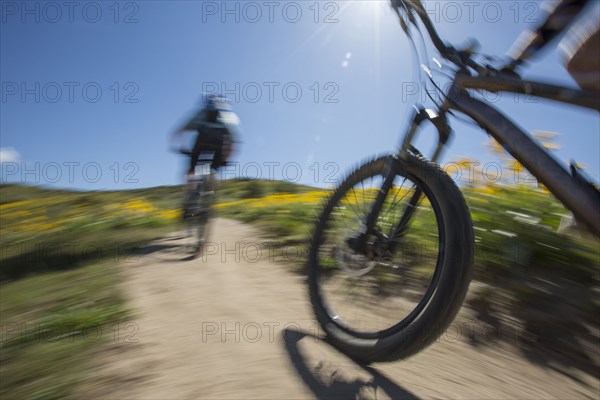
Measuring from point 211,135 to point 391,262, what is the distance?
153 inches

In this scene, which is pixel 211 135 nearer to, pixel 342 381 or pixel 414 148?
pixel 414 148

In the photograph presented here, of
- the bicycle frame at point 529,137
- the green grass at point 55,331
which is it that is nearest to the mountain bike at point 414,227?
the bicycle frame at point 529,137

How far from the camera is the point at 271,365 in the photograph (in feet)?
5.28

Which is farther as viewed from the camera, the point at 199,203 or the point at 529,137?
the point at 199,203

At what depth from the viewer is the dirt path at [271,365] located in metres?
1.44

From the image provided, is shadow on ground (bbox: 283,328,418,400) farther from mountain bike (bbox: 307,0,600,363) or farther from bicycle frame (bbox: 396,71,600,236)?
bicycle frame (bbox: 396,71,600,236)

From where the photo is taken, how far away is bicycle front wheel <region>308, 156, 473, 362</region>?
1463 millimetres

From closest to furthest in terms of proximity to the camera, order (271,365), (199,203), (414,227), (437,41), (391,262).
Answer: (271,365)
(437,41)
(391,262)
(414,227)
(199,203)

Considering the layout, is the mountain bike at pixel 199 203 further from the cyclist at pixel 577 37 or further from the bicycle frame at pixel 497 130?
the cyclist at pixel 577 37

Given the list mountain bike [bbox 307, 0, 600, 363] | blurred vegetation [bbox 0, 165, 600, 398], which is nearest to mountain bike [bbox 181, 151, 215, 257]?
blurred vegetation [bbox 0, 165, 600, 398]

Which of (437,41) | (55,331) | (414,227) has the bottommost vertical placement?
(55,331)

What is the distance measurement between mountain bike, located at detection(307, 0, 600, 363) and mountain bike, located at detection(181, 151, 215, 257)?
2.91 metres

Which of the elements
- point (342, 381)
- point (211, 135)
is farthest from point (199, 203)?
point (342, 381)

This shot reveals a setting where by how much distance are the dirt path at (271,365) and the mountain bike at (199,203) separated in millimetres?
2602
